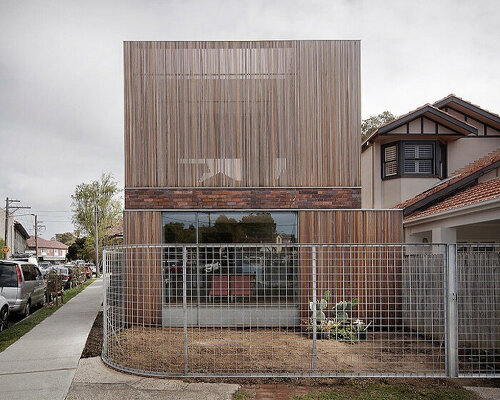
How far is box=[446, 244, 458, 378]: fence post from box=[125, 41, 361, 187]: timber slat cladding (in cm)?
492

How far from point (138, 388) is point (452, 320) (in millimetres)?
4307

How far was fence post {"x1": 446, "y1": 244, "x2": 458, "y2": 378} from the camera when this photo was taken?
660 cm

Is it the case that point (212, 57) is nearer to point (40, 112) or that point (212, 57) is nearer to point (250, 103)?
point (250, 103)

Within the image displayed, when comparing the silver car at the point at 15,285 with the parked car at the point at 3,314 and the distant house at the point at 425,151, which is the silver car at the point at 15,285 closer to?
the parked car at the point at 3,314

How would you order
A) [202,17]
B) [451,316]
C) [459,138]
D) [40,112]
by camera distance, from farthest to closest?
[40,112] → [459,138] → [202,17] → [451,316]

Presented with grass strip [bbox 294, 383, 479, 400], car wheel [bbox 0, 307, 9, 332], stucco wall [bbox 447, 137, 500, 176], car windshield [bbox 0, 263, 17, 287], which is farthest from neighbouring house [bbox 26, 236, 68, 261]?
grass strip [bbox 294, 383, 479, 400]

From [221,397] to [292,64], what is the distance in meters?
7.94

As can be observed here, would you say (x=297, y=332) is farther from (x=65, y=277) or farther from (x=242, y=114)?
(x=65, y=277)

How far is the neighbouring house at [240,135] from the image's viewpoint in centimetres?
1129

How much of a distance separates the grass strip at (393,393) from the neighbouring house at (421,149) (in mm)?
8679

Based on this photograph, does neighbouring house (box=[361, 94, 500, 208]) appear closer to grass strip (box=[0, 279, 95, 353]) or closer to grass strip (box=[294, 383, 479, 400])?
grass strip (box=[294, 383, 479, 400])

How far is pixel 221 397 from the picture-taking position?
20.0ft

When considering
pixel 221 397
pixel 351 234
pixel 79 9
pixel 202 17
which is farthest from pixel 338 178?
pixel 79 9

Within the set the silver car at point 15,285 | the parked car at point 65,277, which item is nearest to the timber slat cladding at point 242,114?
the silver car at point 15,285
